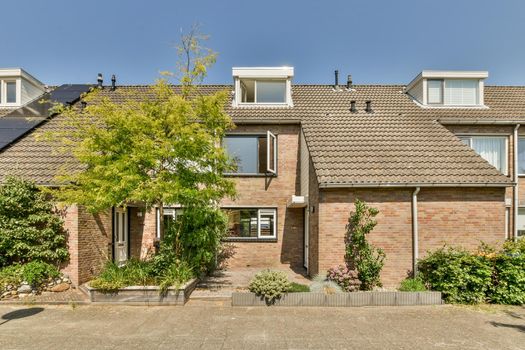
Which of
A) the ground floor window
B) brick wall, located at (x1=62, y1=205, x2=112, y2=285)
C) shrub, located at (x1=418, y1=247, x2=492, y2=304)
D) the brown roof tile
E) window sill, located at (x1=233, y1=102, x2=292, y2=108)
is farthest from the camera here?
window sill, located at (x1=233, y1=102, x2=292, y2=108)

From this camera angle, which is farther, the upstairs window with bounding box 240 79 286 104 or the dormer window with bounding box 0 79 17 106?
the dormer window with bounding box 0 79 17 106

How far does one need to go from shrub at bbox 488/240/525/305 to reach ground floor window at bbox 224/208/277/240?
758 centimetres

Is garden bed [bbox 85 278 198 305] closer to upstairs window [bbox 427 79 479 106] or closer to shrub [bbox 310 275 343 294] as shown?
shrub [bbox 310 275 343 294]

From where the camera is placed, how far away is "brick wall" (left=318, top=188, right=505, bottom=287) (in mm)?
9930

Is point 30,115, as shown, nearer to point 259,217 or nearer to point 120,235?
point 120,235

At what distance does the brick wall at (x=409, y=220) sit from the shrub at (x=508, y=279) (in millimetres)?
1290

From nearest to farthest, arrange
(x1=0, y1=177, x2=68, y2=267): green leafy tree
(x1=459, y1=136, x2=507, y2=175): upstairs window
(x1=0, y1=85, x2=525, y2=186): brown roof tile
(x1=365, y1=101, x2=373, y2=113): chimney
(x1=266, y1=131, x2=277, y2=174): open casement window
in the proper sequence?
1. (x1=0, y1=177, x2=68, y2=267): green leafy tree
2. (x1=0, y1=85, x2=525, y2=186): brown roof tile
3. (x1=266, y1=131, x2=277, y2=174): open casement window
4. (x1=459, y1=136, x2=507, y2=175): upstairs window
5. (x1=365, y1=101, x2=373, y2=113): chimney

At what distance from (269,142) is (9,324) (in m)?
9.71

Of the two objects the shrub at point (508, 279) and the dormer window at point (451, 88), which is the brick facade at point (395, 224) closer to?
the shrub at point (508, 279)

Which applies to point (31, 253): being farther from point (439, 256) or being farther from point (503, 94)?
point (503, 94)

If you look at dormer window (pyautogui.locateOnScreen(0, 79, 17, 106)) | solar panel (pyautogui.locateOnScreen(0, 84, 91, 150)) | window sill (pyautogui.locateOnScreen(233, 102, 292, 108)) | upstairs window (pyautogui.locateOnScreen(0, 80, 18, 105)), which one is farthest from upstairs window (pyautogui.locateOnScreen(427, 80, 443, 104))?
dormer window (pyautogui.locateOnScreen(0, 79, 17, 106))

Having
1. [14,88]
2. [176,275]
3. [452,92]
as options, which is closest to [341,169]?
[176,275]

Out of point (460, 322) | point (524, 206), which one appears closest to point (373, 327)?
point (460, 322)

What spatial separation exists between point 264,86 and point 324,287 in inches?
398
